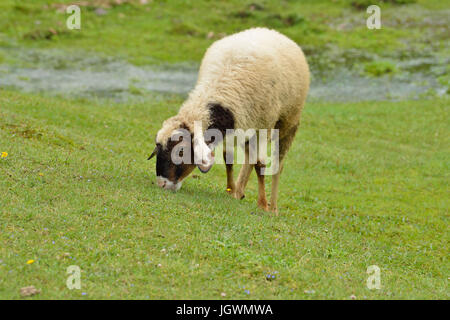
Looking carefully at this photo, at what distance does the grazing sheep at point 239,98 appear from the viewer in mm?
9234

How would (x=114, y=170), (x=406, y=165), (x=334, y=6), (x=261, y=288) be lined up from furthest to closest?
(x=334, y=6)
(x=406, y=165)
(x=114, y=170)
(x=261, y=288)

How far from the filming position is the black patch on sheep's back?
939 centimetres

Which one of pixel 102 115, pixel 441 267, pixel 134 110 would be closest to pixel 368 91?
pixel 134 110

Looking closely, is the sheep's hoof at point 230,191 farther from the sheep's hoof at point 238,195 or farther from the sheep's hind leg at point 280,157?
the sheep's hind leg at point 280,157

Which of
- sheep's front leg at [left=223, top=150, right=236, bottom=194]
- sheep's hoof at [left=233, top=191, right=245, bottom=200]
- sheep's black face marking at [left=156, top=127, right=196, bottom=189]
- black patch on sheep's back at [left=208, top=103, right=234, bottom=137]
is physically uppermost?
black patch on sheep's back at [left=208, top=103, right=234, bottom=137]

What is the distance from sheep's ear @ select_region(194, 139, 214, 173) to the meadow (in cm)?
72

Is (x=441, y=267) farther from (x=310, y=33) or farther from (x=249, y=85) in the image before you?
(x=310, y=33)

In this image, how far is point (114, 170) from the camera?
35.2ft

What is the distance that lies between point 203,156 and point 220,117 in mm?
897

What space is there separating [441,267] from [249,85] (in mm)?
4565

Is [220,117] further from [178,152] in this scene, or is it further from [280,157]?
[280,157]

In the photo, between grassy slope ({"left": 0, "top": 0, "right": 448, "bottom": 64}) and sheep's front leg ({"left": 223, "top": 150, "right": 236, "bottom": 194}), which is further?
grassy slope ({"left": 0, "top": 0, "right": 448, "bottom": 64})

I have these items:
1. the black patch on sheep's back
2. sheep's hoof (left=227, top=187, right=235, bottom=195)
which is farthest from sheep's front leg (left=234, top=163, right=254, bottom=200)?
the black patch on sheep's back

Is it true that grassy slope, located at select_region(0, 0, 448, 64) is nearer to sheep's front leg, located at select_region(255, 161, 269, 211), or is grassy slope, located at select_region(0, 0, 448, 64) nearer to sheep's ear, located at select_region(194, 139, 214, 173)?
sheep's front leg, located at select_region(255, 161, 269, 211)
